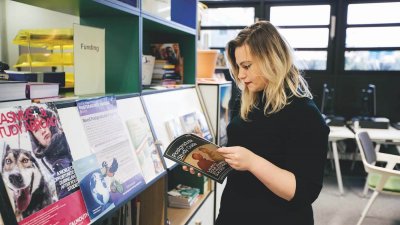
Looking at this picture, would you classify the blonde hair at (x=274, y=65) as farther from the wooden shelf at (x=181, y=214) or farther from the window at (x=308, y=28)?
the window at (x=308, y=28)

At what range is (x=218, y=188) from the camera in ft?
8.58

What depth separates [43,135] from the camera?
37.4 inches

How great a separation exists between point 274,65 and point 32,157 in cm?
82

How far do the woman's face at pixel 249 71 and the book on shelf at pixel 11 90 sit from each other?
0.75m

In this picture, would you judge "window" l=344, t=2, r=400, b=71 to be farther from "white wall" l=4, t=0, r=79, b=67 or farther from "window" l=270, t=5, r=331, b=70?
"white wall" l=4, t=0, r=79, b=67

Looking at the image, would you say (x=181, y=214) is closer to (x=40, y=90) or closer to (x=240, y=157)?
(x=240, y=157)

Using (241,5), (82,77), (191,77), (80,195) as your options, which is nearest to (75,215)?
(80,195)

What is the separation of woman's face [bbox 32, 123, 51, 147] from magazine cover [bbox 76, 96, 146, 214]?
0.61 feet

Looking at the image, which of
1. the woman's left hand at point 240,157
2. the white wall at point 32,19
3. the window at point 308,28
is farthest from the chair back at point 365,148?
the white wall at point 32,19

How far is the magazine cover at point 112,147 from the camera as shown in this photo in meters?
1.17

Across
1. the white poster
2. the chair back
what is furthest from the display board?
the chair back

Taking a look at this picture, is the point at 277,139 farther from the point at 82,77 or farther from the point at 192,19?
the point at 192,19

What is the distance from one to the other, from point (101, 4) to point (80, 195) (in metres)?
0.71

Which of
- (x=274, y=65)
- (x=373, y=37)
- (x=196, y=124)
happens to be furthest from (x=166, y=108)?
(x=373, y=37)
